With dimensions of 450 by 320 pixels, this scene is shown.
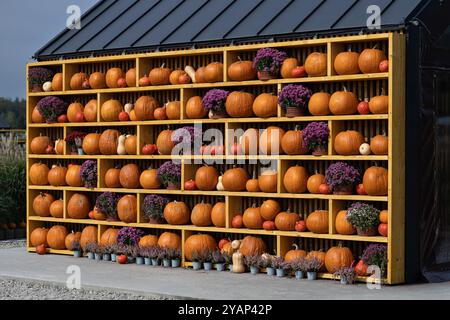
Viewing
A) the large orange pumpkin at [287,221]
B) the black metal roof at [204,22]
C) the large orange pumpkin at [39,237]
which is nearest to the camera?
the black metal roof at [204,22]

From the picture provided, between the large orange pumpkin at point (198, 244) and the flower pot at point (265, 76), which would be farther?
the large orange pumpkin at point (198, 244)

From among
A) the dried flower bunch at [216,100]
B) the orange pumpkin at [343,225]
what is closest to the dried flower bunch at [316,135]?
the orange pumpkin at [343,225]

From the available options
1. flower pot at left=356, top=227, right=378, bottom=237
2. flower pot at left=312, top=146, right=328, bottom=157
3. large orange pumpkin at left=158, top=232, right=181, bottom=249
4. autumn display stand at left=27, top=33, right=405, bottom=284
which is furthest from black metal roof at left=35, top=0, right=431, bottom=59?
large orange pumpkin at left=158, top=232, right=181, bottom=249

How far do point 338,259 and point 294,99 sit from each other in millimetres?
2269

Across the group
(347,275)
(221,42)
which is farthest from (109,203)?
(347,275)

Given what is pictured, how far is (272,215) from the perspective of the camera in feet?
48.8

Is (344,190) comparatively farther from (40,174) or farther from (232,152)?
(40,174)

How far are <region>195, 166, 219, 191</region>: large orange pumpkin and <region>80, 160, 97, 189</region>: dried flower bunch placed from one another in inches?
85.2

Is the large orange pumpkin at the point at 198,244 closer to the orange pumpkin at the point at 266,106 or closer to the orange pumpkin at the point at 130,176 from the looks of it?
the orange pumpkin at the point at 130,176

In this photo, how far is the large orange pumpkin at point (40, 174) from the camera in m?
17.8

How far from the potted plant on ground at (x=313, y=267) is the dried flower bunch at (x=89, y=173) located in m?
4.37
